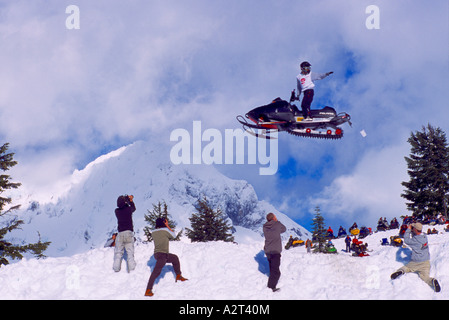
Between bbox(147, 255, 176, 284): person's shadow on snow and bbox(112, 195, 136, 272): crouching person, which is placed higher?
bbox(112, 195, 136, 272): crouching person

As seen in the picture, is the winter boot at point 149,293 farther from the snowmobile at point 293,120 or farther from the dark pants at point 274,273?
the snowmobile at point 293,120

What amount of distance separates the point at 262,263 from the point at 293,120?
6.35 m

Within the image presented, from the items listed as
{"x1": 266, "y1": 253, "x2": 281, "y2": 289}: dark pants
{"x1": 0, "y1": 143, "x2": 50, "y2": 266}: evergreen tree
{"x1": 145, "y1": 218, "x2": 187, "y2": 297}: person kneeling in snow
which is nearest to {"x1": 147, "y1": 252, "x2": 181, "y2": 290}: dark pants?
{"x1": 145, "y1": 218, "x2": 187, "y2": 297}: person kneeling in snow

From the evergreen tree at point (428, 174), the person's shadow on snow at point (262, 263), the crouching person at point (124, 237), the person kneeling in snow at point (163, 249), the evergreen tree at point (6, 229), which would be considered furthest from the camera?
the evergreen tree at point (428, 174)

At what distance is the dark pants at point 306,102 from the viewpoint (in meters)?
13.6

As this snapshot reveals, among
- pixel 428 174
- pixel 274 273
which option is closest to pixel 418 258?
pixel 274 273

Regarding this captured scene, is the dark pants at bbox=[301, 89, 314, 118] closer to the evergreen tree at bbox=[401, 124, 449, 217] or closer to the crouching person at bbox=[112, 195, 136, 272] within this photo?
the crouching person at bbox=[112, 195, 136, 272]

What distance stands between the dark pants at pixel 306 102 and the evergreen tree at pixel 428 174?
23164mm

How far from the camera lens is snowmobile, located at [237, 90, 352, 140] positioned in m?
14.0

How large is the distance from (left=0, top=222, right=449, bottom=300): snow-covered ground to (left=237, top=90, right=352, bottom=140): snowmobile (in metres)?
5.48

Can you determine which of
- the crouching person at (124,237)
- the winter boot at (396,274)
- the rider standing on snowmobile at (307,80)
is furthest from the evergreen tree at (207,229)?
the winter boot at (396,274)
